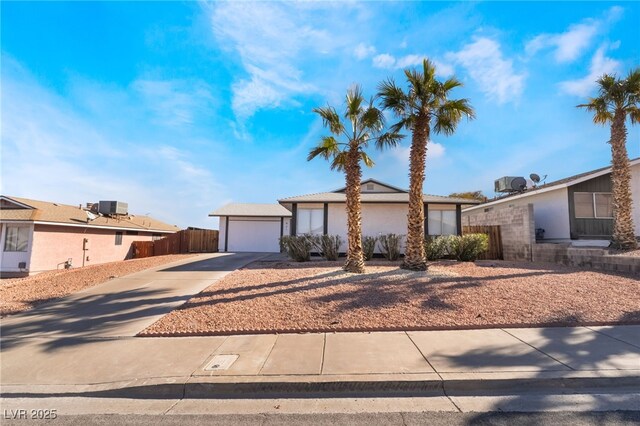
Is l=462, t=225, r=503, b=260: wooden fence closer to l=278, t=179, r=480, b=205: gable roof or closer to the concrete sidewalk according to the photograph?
l=278, t=179, r=480, b=205: gable roof

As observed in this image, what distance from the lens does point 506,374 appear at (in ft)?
14.1

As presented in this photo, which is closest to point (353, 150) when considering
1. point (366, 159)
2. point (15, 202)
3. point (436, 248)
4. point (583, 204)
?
point (366, 159)

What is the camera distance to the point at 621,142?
13.2 m

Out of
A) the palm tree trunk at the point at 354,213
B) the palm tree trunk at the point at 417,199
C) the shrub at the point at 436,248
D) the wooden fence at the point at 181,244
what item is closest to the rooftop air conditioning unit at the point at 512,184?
the shrub at the point at 436,248

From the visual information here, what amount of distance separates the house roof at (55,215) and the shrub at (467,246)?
69.1 feet

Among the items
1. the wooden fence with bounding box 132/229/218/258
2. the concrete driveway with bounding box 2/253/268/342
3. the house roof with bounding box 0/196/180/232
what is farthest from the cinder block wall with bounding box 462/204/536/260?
the house roof with bounding box 0/196/180/232

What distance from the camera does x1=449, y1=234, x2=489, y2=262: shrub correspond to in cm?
1478

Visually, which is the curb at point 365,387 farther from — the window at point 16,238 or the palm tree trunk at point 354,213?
the window at point 16,238

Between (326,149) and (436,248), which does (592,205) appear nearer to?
(436,248)

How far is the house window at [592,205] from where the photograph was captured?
16906 mm

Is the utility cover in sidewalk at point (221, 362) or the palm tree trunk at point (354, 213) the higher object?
the palm tree trunk at point (354, 213)

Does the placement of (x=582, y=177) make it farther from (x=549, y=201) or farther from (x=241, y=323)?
(x=241, y=323)

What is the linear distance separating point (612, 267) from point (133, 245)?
28.2m

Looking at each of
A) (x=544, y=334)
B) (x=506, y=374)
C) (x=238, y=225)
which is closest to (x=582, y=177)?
(x=544, y=334)
